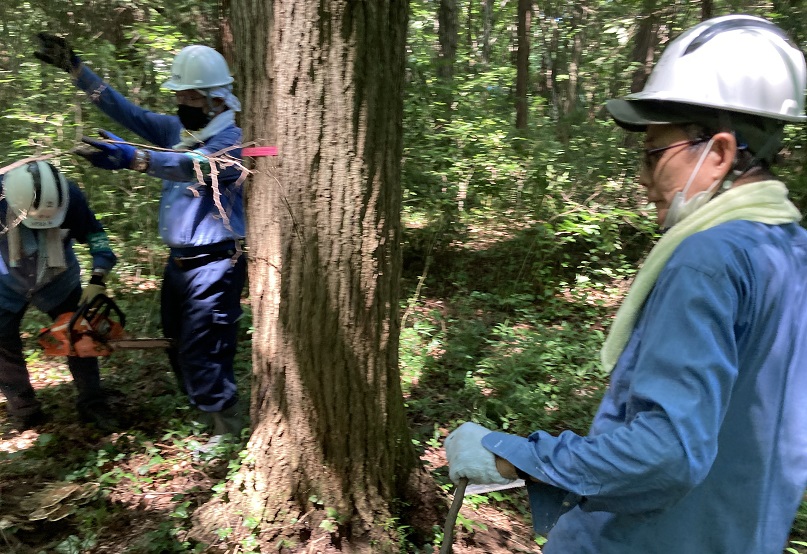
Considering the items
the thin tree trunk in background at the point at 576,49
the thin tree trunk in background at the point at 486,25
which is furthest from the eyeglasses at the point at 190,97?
the thin tree trunk in background at the point at 486,25

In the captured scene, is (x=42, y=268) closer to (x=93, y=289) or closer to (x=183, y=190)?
(x=93, y=289)

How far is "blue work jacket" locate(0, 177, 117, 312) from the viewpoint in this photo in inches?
124

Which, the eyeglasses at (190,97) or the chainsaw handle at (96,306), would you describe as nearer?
the eyeglasses at (190,97)

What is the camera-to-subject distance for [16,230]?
3.08 metres

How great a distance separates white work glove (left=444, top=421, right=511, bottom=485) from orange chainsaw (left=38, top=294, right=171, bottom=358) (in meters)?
2.66

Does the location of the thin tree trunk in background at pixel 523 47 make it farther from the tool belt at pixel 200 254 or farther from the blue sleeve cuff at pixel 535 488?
the blue sleeve cuff at pixel 535 488

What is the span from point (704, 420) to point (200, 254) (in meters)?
2.97

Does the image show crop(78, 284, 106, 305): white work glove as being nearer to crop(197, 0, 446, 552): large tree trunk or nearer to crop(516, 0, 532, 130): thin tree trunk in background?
crop(197, 0, 446, 552): large tree trunk

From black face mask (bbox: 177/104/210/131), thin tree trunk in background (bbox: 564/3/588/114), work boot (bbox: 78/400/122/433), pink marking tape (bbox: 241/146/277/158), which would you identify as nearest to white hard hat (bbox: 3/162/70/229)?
black face mask (bbox: 177/104/210/131)

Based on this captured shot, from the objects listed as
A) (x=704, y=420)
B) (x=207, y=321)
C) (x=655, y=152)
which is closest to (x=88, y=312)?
(x=207, y=321)

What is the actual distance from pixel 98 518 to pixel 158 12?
499cm

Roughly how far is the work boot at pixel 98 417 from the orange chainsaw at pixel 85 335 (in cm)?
45

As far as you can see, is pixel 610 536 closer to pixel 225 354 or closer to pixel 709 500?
pixel 709 500

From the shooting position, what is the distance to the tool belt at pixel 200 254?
10.7ft
